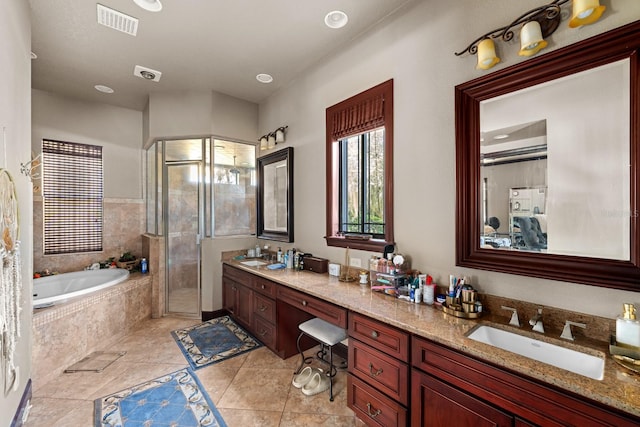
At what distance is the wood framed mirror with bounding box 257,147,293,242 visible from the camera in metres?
3.37

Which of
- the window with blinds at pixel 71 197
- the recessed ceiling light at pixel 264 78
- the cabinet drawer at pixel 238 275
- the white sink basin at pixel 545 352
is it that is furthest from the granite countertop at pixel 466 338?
the window with blinds at pixel 71 197

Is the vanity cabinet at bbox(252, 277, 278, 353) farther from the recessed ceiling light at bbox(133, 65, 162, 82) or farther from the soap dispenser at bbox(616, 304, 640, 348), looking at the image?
the recessed ceiling light at bbox(133, 65, 162, 82)

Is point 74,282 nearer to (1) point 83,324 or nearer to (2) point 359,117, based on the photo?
(1) point 83,324

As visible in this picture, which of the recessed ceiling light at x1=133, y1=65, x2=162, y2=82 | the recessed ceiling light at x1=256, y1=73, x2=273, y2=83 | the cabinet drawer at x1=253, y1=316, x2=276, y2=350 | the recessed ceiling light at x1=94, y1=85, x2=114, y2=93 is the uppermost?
the recessed ceiling light at x1=94, y1=85, x2=114, y2=93

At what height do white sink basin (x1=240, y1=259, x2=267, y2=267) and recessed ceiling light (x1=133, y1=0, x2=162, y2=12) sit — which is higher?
recessed ceiling light (x1=133, y1=0, x2=162, y2=12)

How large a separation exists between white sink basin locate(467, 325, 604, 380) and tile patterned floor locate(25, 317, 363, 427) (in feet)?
3.57

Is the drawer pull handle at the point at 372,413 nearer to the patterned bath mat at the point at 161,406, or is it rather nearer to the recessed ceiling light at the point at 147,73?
the patterned bath mat at the point at 161,406

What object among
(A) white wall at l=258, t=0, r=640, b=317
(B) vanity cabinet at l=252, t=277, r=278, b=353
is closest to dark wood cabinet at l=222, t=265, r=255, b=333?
(B) vanity cabinet at l=252, t=277, r=278, b=353

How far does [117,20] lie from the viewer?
7.59ft

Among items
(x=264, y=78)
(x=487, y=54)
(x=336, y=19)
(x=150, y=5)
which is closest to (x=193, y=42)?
(x=150, y=5)

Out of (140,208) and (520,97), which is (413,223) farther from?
(140,208)

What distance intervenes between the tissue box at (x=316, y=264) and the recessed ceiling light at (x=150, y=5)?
2.50 m

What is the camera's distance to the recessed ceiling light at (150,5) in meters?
2.10

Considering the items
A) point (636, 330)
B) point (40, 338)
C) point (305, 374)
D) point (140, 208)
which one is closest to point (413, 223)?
point (636, 330)
